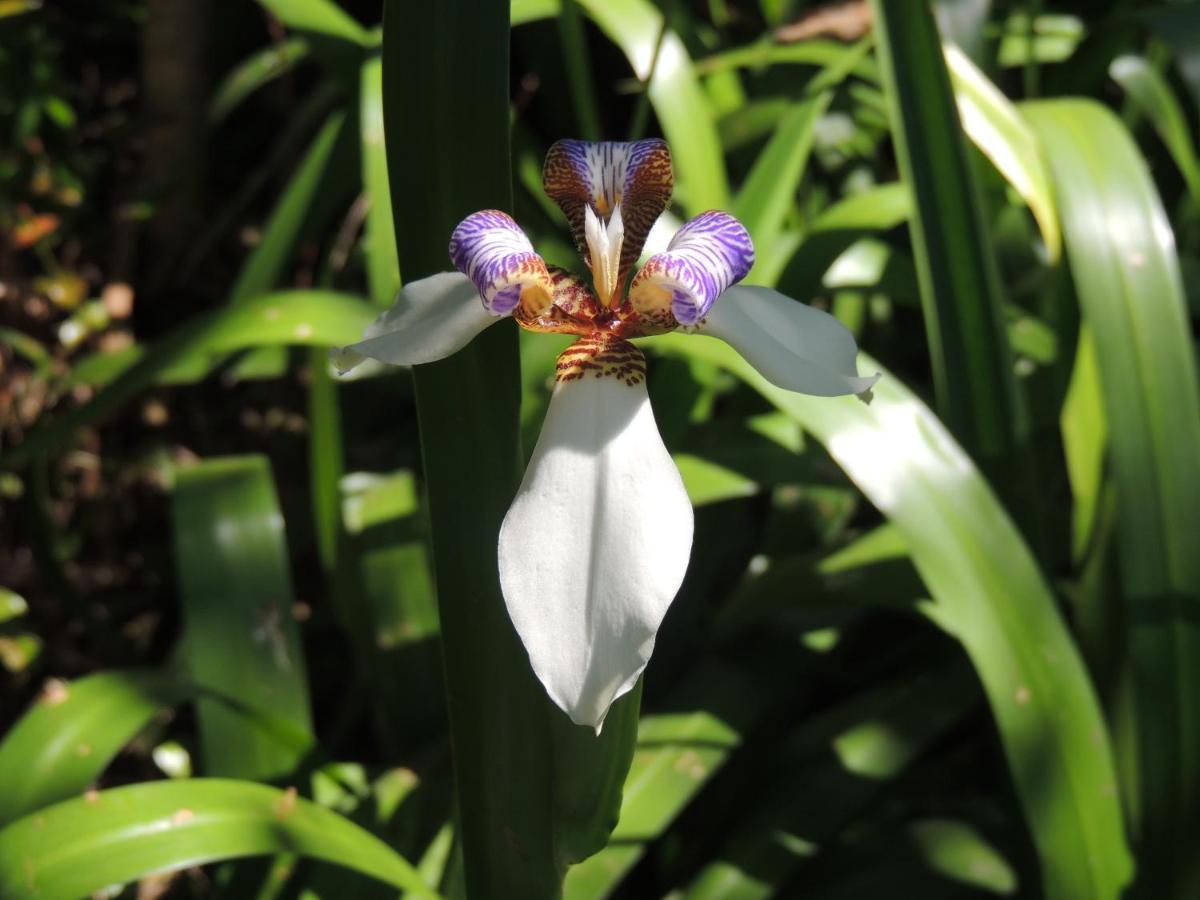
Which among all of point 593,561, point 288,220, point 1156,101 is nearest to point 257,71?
point 288,220

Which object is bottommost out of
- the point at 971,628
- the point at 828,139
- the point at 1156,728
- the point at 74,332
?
the point at 1156,728

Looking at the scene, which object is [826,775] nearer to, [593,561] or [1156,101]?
[593,561]

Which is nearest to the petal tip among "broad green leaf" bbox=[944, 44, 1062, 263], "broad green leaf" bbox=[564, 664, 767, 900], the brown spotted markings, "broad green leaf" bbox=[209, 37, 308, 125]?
the brown spotted markings

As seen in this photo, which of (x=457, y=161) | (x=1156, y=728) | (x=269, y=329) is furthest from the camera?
(x=269, y=329)

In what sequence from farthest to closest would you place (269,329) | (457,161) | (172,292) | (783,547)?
(172,292) → (783,547) → (269,329) → (457,161)

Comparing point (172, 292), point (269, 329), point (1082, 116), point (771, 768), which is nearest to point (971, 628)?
point (771, 768)

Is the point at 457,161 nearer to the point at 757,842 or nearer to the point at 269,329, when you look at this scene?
the point at 269,329

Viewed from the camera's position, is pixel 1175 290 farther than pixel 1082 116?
No
